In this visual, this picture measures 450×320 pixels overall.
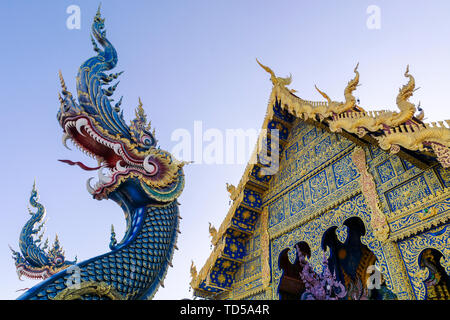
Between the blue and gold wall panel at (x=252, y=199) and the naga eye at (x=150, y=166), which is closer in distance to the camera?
the naga eye at (x=150, y=166)

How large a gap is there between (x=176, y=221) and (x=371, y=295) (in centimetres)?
357

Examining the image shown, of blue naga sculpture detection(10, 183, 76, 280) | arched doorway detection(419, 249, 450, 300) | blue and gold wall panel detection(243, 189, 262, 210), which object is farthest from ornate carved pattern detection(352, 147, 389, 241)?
blue naga sculpture detection(10, 183, 76, 280)

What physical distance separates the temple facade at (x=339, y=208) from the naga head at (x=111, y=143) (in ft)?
5.85

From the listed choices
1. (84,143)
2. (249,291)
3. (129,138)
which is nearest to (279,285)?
(249,291)

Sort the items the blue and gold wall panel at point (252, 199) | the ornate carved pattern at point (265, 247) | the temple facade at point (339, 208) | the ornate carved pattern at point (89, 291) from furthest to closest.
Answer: the blue and gold wall panel at point (252, 199) → the ornate carved pattern at point (265, 247) → the ornate carved pattern at point (89, 291) → the temple facade at point (339, 208)

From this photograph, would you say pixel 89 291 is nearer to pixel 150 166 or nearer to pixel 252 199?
pixel 150 166

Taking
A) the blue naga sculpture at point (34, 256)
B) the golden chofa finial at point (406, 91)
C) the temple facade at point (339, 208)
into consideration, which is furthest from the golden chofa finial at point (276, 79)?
the blue naga sculpture at point (34, 256)

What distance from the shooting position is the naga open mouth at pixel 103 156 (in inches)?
185

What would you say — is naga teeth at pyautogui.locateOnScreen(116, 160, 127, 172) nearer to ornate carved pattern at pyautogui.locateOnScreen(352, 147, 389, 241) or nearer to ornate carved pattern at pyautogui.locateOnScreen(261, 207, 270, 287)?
ornate carved pattern at pyautogui.locateOnScreen(261, 207, 270, 287)

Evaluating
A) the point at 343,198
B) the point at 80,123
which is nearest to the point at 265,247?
the point at 343,198

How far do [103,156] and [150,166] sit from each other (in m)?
0.82

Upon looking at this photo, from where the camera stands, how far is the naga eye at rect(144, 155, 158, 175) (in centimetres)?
501

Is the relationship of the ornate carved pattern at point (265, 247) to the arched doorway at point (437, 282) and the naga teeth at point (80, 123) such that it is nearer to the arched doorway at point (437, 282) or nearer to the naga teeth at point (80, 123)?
the arched doorway at point (437, 282)

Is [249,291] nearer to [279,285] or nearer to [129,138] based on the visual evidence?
[279,285]
